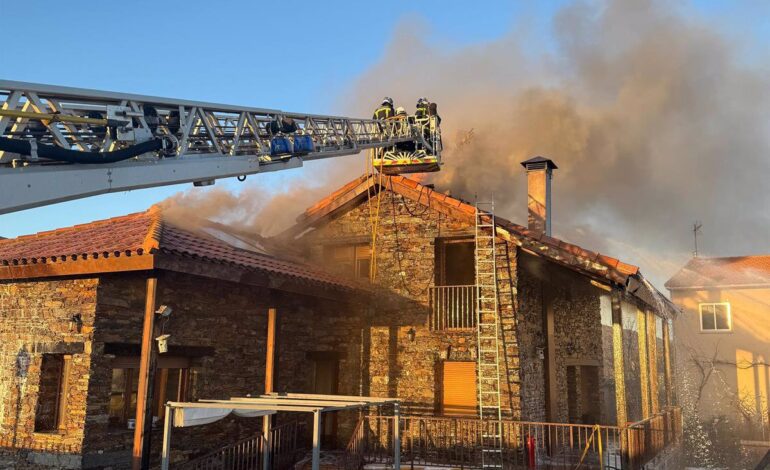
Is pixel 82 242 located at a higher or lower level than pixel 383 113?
lower

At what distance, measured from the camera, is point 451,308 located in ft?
48.0

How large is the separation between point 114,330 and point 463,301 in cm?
769

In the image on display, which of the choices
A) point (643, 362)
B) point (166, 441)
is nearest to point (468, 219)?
point (166, 441)

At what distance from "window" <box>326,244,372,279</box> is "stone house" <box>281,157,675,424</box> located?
3 centimetres

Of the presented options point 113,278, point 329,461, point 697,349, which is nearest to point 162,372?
point 113,278

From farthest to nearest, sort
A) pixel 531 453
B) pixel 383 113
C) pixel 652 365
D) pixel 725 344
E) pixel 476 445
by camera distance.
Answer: pixel 725 344 < pixel 652 365 < pixel 383 113 < pixel 476 445 < pixel 531 453

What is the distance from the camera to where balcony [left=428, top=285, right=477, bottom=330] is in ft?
47.4

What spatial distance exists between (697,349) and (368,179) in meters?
19.5

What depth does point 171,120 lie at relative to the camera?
752cm

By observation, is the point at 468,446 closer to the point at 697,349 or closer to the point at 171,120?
the point at 171,120

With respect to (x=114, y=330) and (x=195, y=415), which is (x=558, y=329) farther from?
(x=114, y=330)

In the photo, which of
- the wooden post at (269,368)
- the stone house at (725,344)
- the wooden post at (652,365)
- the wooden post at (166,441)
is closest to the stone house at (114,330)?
the wooden post at (269,368)

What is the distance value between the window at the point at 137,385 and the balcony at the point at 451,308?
18.9ft

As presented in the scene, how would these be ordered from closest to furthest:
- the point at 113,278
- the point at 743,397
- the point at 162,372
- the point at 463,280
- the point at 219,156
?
1. the point at 219,156
2. the point at 113,278
3. the point at 162,372
4. the point at 463,280
5. the point at 743,397
